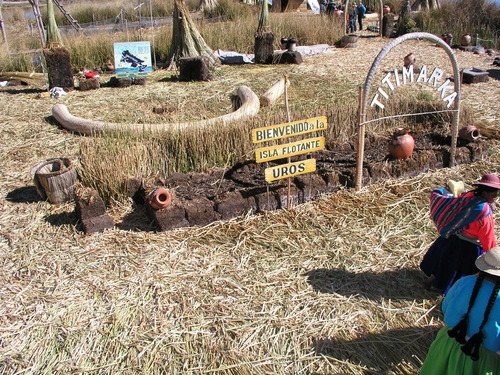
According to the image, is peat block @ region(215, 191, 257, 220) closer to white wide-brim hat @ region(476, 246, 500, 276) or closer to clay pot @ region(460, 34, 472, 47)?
white wide-brim hat @ region(476, 246, 500, 276)

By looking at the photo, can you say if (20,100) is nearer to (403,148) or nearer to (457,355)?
(403,148)

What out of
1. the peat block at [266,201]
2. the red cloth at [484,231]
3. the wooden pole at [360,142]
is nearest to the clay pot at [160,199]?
the peat block at [266,201]

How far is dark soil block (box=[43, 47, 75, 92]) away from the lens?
31.0 ft

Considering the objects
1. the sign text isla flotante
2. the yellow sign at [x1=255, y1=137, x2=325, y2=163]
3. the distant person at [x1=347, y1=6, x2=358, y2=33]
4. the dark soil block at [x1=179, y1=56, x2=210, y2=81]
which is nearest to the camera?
the yellow sign at [x1=255, y1=137, x2=325, y2=163]

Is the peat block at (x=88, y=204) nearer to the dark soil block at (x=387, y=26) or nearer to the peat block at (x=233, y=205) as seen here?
the peat block at (x=233, y=205)

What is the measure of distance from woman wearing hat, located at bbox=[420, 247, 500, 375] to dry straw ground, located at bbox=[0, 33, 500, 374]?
65 centimetres

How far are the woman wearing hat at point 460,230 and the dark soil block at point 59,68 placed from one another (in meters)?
8.62

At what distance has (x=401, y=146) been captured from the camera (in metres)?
5.37

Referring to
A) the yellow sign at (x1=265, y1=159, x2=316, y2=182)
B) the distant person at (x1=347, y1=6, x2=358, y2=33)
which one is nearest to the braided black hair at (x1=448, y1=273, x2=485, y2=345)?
the yellow sign at (x1=265, y1=159, x2=316, y2=182)

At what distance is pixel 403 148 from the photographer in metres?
5.38

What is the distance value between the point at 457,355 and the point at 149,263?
253 cm

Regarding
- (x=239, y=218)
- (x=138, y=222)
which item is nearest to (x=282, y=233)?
(x=239, y=218)

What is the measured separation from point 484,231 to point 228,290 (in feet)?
6.32

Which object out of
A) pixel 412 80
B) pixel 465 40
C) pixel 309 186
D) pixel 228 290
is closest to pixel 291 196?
pixel 309 186
